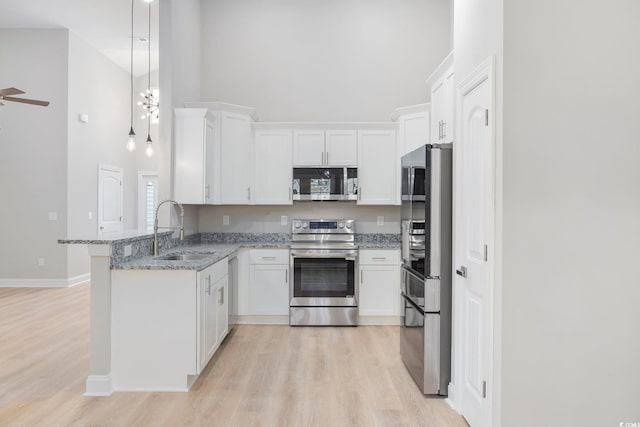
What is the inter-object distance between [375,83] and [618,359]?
4.11m

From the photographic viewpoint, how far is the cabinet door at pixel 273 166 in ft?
16.1

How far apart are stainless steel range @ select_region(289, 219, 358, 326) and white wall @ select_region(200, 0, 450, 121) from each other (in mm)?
1824

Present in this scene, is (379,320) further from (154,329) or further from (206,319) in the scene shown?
(154,329)

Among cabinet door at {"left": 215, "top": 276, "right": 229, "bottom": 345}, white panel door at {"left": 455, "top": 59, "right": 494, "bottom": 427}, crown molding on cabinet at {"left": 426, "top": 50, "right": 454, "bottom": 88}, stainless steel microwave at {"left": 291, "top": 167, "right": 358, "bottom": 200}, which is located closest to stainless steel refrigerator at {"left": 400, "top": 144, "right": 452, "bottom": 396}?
white panel door at {"left": 455, "top": 59, "right": 494, "bottom": 427}

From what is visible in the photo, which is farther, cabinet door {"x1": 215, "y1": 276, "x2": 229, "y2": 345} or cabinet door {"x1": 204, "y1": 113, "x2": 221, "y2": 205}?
cabinet door {"x1": 204, "y1": 113, "x2": 221, "y2": 205}

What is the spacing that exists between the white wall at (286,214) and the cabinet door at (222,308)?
138 cm

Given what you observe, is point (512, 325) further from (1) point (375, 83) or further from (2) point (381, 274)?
(1) point (375, 83)

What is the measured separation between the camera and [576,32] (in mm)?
2021

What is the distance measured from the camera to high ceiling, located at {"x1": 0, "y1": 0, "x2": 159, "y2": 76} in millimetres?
5656

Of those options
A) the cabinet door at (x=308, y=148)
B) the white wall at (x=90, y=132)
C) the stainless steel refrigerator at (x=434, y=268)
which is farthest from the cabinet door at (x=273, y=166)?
the white wall at (x=90, y=132)

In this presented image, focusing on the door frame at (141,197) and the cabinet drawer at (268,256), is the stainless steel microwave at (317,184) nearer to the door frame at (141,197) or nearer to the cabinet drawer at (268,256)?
the cabinet drawer at (268,256)

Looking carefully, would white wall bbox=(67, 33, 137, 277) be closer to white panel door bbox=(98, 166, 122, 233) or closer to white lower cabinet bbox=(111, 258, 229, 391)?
white panel door bbox=(98, 166, 122, 233)

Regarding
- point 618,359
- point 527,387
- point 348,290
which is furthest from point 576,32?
point 348,290

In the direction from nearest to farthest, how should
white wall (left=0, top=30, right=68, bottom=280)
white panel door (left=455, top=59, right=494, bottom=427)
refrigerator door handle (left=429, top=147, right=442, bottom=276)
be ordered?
1. white panel door (left=455, top=59, right=494, bottom=427)
2. refrigerator door handle (left=429, top=147, right=442, bottom=276)
3. white wall (left=0, top=30, right=68, bottom=280)
